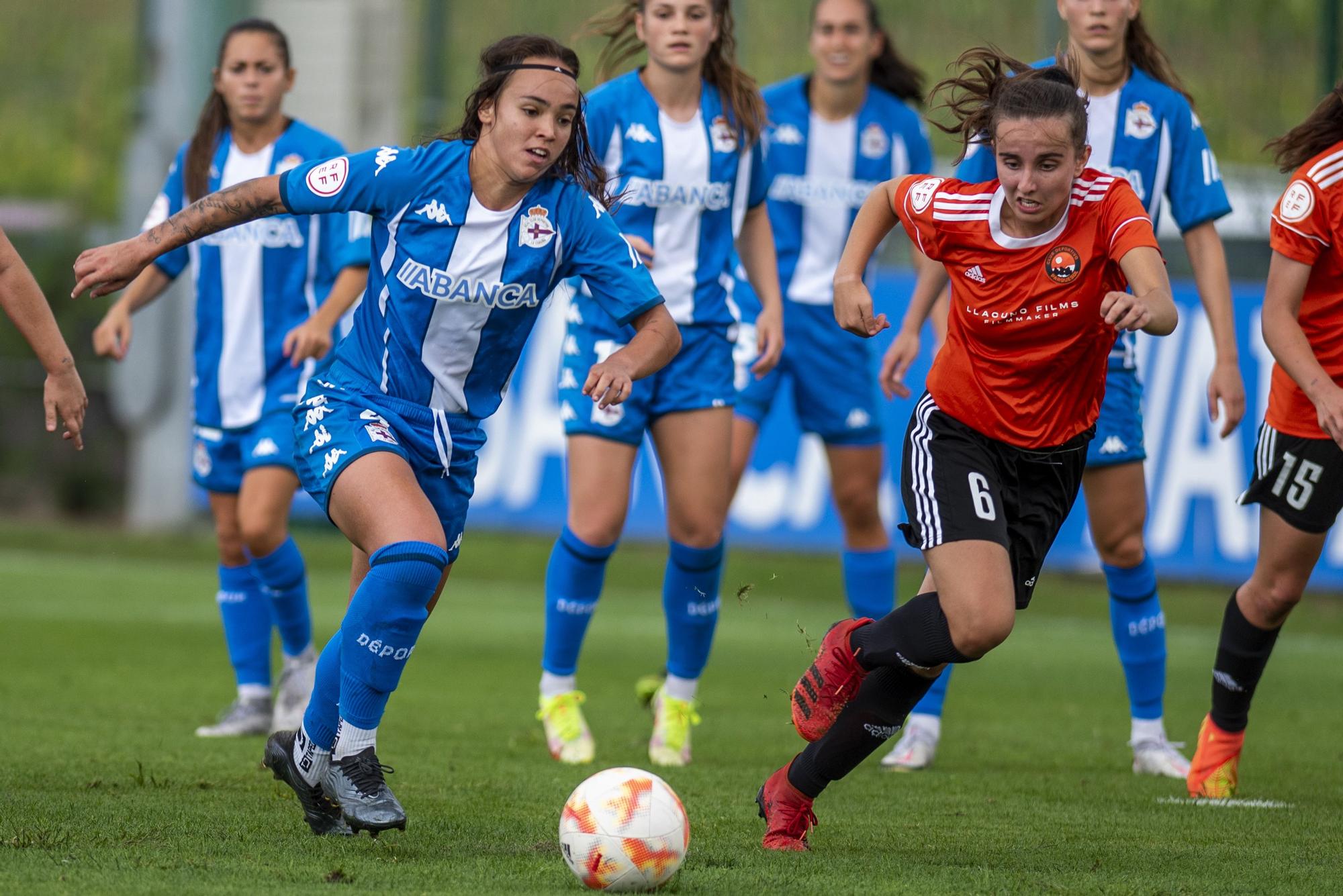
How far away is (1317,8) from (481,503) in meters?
7.23

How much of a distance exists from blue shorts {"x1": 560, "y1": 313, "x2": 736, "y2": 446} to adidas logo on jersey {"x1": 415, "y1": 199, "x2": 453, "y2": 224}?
1.44 meters

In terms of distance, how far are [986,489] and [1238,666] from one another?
5.22 feet

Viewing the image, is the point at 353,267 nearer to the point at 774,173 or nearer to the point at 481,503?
the point at 774,173

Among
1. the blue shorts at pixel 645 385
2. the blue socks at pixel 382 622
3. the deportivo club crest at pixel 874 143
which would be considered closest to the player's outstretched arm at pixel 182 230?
the blue socks at pixel 382 622

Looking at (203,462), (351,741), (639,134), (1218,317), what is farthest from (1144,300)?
(203,462)

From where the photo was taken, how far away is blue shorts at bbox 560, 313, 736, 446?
5.82 m

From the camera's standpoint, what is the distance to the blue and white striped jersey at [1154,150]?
5750 mm

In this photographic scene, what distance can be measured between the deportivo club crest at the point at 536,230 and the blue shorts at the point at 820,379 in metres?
2.16

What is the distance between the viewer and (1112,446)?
5.66 metres

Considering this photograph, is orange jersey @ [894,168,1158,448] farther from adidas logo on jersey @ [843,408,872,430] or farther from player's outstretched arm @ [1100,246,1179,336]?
adidas logo on jersey @ [843,408,872,430]

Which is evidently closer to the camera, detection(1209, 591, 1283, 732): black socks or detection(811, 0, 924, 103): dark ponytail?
detection(1209, 591, 1283, 732): black socks

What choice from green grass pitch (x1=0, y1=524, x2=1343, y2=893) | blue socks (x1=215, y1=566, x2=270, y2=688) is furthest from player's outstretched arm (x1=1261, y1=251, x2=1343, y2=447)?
blue socks (x1=215, y1=566, x2=270, y2=688)

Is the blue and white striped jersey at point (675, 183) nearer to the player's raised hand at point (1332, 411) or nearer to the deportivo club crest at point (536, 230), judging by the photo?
the deportivo club crest at point (536, 230)

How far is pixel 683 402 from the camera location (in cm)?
581
